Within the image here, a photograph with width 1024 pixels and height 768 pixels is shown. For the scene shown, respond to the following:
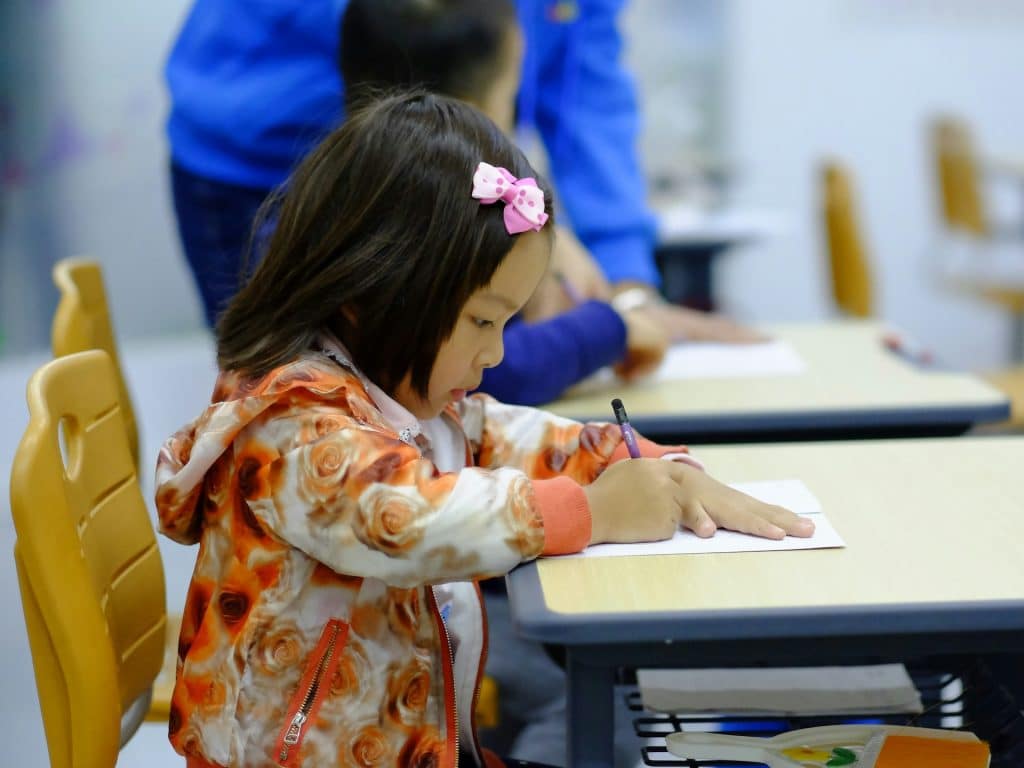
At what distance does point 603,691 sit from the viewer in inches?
34.7

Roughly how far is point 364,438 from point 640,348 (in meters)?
0.72

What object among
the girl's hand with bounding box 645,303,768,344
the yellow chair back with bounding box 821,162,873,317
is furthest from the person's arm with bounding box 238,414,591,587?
the yellow chair back with bounding box 821,162,873,317

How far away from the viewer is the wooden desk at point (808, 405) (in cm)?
141

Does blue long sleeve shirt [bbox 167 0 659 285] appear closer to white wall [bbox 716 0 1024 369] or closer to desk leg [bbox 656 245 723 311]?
desk leg [bbox 656 245 723 311]

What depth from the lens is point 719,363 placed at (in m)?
1.67

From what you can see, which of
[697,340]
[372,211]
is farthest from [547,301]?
[372,211]

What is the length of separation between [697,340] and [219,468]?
99 centimetres

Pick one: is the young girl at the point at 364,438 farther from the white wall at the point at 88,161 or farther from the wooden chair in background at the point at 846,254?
the wooden chair in background at the point at 846,254

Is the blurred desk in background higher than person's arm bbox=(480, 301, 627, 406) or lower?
lower

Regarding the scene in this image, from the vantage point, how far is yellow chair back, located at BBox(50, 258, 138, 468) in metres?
1.39

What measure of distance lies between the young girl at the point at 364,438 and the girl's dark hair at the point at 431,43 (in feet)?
1.45

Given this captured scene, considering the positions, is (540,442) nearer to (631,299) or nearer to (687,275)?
(631,299)

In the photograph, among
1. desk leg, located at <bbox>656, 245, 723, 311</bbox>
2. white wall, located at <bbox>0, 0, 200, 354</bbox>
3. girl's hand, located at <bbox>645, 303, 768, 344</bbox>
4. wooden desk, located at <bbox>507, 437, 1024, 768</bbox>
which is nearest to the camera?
wooden desk, located at <bbox>507, 437, 1024, 768</bbox>

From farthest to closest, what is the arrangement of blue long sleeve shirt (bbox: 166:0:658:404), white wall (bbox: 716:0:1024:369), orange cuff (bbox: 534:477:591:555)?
white wall (bbox: 716:0:1024:369)
blue long sleeve shirt (bbox: 166:0:658:404)
orange cuff (bbox: 534:477:591:555)
